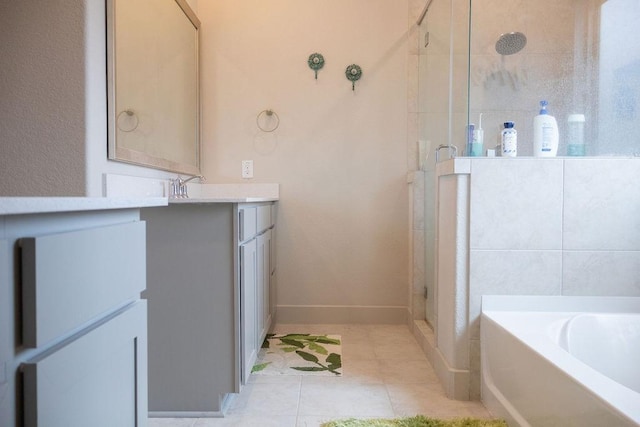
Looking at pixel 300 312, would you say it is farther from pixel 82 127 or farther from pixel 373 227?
pixel 82 127

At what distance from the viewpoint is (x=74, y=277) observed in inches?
29.4

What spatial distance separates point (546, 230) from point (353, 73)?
70.4 inches

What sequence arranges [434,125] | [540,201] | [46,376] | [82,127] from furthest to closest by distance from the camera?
1. [434,125]
2. [540,201]
3. [82,127]
4. [46,376]

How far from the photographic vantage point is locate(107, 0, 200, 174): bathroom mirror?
208 cm

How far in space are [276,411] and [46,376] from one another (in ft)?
4.76

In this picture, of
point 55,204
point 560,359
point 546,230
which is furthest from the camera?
point 546,230

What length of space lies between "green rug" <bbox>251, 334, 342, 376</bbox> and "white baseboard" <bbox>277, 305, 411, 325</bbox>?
0.30 m

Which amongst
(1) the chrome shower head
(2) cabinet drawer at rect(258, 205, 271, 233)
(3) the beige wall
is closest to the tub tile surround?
(1) the chrome shower head

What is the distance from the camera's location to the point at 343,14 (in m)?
3.29

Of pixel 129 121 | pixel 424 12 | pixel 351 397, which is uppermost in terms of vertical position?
pixel 424 12

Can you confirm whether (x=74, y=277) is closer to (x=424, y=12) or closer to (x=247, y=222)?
(x=247, y=222)

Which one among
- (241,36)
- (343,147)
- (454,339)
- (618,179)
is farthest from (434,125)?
(241,36)

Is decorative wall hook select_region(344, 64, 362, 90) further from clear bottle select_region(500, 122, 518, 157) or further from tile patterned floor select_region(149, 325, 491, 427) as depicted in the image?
tile patterned floor select_region(149, 325, 491, 427)

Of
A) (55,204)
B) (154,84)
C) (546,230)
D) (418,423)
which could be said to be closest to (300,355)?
(418,423)
